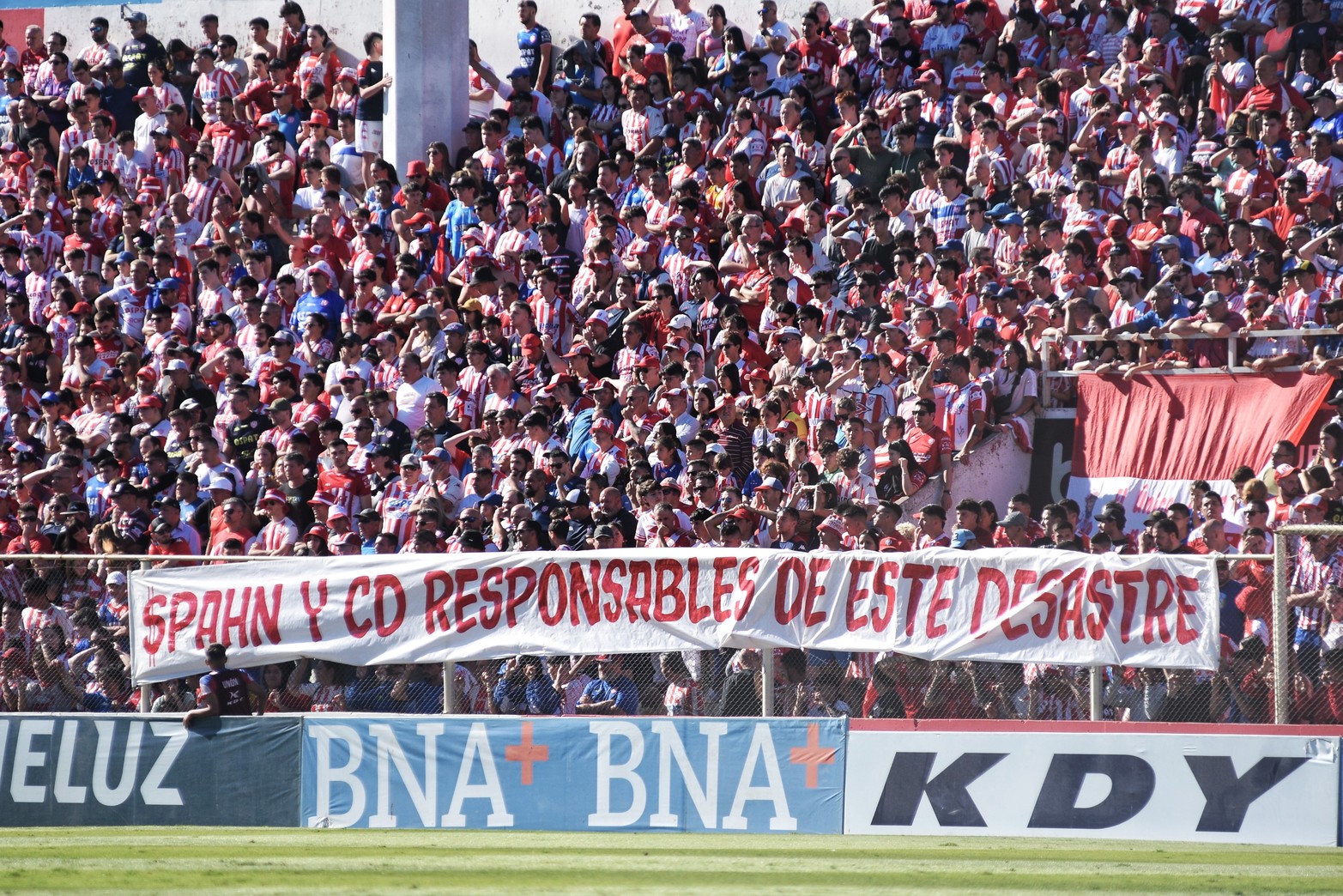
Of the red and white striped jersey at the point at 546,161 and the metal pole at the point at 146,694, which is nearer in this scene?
the metal pole at the point at 146,694

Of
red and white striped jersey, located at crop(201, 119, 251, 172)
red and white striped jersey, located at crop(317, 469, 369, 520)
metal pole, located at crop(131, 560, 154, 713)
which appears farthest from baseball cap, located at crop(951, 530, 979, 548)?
red and white striped jersey, located at crop(201, 119, 251, 172)

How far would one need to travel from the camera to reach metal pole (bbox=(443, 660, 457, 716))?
12.1m

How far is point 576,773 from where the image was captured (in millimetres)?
11812

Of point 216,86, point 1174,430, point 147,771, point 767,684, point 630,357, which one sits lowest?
point 147,771

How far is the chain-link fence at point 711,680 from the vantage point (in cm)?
1079

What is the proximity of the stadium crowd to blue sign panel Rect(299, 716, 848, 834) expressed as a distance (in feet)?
0.76

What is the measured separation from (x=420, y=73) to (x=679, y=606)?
33.9 ft

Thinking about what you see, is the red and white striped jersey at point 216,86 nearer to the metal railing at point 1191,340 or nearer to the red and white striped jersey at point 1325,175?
the metal railing at point 1191,340

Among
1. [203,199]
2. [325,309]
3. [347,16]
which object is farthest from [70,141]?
[325,309]

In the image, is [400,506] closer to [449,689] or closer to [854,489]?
[449,689]

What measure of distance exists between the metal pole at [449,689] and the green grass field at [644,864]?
0.91m

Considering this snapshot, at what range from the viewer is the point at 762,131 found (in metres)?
17.9

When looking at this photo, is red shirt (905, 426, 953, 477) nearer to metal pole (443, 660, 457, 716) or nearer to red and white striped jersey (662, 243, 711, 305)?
red and white striped jersey (662, 243, 711, 305)

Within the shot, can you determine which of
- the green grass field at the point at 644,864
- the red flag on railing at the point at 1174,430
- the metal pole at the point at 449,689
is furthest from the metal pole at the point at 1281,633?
the metal pole at the point at 449,689
